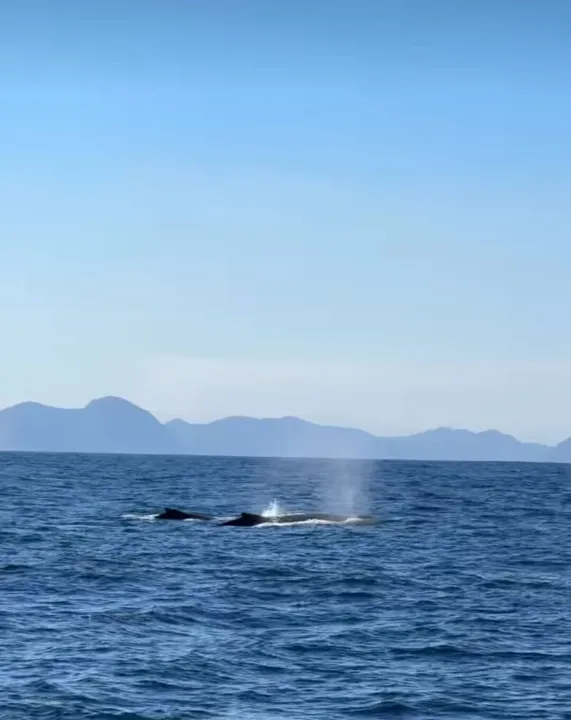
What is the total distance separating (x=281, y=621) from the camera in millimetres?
39250

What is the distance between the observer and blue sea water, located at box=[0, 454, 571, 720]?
29.8 m

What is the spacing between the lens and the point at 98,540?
62.7 meters

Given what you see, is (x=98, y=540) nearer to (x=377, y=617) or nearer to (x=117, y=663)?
(x=377, y=617)

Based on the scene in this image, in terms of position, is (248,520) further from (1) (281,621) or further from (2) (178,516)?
(1) (281,621)

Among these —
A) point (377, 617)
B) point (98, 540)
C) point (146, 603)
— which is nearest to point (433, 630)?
point (377, 617)

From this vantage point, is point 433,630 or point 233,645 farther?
point 433,630

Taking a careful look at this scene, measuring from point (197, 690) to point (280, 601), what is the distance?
13019mm

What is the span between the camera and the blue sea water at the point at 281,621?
29766mm

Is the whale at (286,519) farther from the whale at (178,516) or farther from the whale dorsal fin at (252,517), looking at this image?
the whale at (178,516)

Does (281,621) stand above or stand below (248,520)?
below

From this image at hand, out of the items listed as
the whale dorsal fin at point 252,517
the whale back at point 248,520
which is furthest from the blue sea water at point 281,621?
the whale dorsal fin at point 252,517

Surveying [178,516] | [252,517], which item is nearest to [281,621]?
[252,517]

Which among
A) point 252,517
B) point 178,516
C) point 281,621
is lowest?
point 281,621

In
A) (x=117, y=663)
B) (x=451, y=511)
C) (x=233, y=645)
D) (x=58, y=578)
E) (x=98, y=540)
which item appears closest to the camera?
(x=117, y=663)
